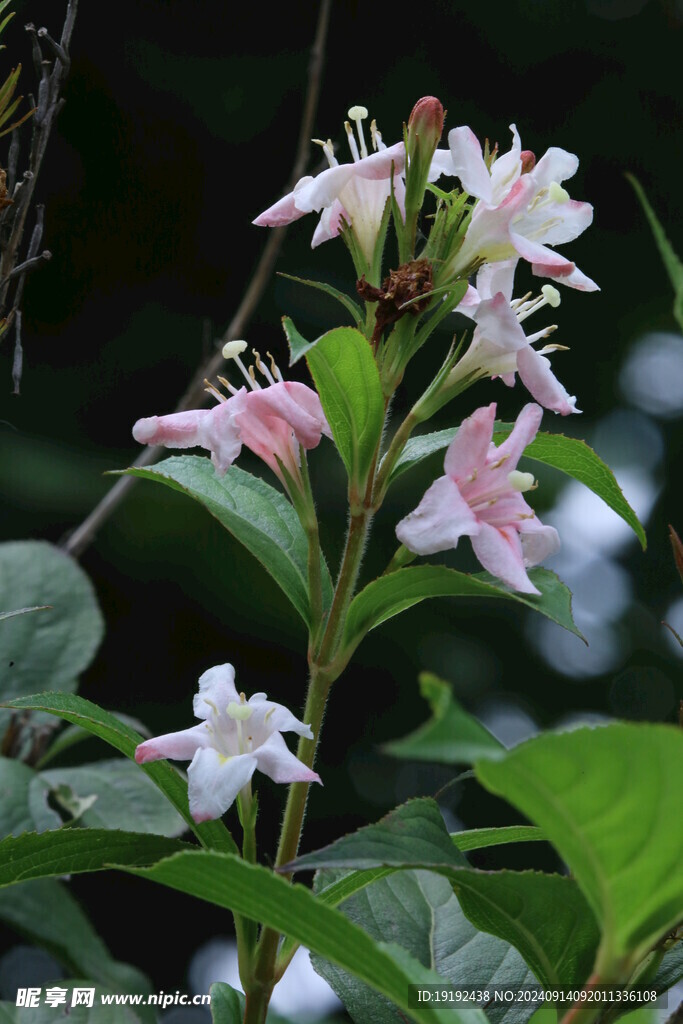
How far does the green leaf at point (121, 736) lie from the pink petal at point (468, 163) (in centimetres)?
33

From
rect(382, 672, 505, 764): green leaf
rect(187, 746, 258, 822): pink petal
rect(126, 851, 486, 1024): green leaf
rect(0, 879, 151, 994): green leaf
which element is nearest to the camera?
rect(382, 672, 505, 764): green leaf

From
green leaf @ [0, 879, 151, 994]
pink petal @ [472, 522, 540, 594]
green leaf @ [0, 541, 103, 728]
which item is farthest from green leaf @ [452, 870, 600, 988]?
green leaf @ [0, 541, 103, 728]

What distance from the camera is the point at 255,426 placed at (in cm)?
62

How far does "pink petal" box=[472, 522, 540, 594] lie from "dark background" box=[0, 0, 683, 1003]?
1281mm

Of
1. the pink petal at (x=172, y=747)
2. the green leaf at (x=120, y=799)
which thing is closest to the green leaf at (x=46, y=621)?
the green leaf at (x=120, y=799)

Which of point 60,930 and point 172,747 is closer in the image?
point 172,747

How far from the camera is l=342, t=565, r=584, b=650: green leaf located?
52cm

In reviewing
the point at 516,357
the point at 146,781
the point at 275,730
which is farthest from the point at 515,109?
the point at 275,730

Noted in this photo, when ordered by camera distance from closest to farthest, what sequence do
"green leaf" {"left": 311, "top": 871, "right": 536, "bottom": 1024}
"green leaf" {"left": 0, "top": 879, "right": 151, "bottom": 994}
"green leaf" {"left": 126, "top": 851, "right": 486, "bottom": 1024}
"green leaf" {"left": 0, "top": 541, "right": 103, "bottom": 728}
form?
"green leaf" {"left": 126, "top": 851, "right": 486, "bottom": 1024} → "green leaf" {"left": 311, "top": 871, "right": 536, "bottom": 1024} → "green leaf" {"left": 0, "top": 879, "right": 151, "bottom": 994} → "green leaf" {"left": 0, "top": 541, "right": 103, "bottom": 728}

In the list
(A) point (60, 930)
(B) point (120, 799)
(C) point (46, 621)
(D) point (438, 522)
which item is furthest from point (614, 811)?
(C) point (46, 621)

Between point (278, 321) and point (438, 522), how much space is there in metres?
1.66

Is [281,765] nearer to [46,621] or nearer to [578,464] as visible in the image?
[578,464]

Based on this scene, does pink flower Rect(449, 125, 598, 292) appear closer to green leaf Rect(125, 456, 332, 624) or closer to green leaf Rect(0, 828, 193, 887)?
green leaf Rect(125, 456, 332, 624)

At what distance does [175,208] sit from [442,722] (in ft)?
6.31
